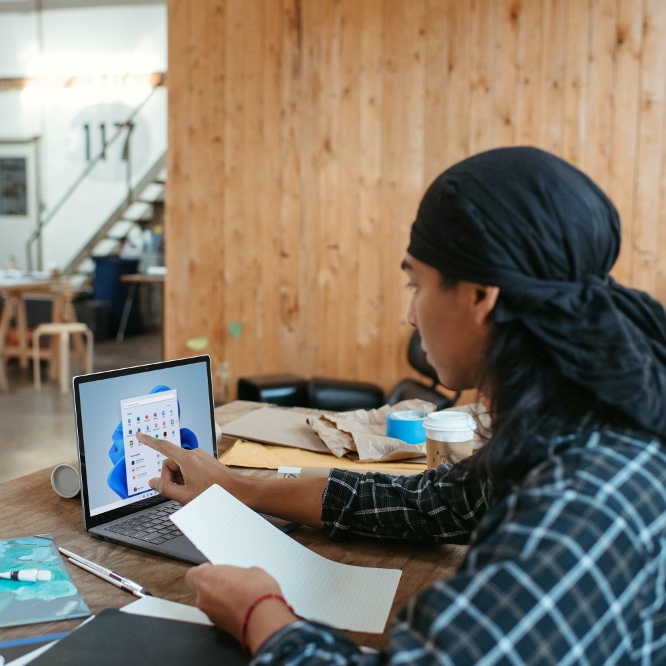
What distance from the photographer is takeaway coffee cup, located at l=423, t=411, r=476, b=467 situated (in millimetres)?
1633

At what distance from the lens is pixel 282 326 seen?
15.4 ft

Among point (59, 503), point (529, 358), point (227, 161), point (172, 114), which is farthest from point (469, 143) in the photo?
point (529, 358)

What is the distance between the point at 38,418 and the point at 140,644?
502cm

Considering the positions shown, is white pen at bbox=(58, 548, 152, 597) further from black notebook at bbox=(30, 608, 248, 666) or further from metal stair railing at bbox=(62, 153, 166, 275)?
metal stair railing at bbox=(62, 153, 166, 275)

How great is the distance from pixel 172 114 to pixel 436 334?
4.12m

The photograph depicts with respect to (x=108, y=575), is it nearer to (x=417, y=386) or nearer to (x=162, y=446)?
(x=162, y=446)

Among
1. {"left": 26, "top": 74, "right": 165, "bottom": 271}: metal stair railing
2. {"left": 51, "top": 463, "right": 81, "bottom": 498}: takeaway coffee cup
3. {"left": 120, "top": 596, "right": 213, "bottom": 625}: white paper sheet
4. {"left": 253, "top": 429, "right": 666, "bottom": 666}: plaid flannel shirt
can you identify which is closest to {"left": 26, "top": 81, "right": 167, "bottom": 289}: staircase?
{"left": 26, "top": 74, "right": 165, "bottom": 271}: metal stair railing

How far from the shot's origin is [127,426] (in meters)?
1.47

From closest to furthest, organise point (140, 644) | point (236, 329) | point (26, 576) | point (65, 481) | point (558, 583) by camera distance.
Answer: point (558, 583) → point (140, 644) → point (26, 576) → point (65, 481) → point (236, 329)

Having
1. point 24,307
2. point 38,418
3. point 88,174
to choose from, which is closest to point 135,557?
point 38,418

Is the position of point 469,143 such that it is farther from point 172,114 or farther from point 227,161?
point 172,114

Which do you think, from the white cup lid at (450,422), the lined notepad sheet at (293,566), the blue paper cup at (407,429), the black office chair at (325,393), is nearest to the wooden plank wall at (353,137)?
the black office chair at (325,393)

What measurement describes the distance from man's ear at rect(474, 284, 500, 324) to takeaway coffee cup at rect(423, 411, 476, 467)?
0.69m

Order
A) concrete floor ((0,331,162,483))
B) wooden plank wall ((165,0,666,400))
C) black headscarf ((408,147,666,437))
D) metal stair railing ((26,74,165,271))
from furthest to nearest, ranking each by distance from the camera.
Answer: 1. metal stair railing ((26,74,165,271))
2. concrete floor ((0,331,162,483))
3. wooden plank wall ((165,0,666,400))
4. black headscarf ((408,147,666,437))
